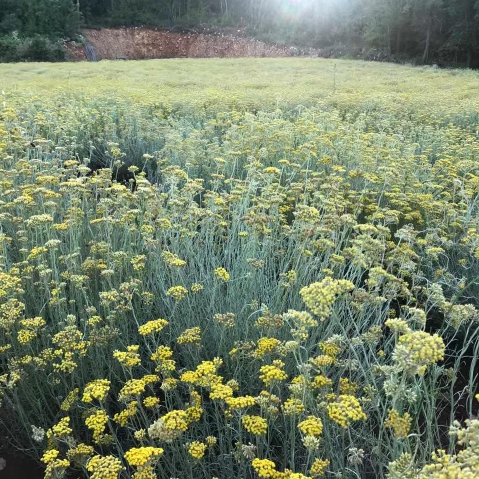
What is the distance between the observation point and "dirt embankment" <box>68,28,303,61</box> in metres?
43.7

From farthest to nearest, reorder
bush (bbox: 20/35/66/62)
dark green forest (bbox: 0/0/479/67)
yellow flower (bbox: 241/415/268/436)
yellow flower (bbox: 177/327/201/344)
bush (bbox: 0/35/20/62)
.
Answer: bush (bbox: 20/35/66/62), bush (bbox: 0/35/20/62), dark green forest (bbox: 0/0/479/67), yellow flower (bbox: 177/327/201/344), yellow flower (bbox: 241/415/268/436)

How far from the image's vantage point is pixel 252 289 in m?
2.87

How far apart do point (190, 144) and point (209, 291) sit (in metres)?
2.54

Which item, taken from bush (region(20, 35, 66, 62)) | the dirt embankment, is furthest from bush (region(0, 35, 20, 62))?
the dirt embankment

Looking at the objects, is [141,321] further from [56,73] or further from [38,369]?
[56,73]

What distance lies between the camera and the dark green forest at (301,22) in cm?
2830

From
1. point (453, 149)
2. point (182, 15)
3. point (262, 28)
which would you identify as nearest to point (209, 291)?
point (453, 149)

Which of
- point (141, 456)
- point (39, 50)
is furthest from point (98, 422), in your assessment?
point (39, 50)

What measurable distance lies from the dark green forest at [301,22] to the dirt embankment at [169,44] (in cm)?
170

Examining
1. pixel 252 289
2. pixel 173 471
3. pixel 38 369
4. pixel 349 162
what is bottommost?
pixel 173 471

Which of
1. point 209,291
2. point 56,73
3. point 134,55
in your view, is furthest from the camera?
point 134,55

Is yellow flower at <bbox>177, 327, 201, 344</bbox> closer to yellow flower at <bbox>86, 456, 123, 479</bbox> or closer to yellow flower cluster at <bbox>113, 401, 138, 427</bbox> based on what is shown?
yellow flower cluster at <bbox>113, 401, 138, 427</bbox>

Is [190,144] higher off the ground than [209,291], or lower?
higher

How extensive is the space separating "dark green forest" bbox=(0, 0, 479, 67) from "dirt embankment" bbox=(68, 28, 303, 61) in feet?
5.57
